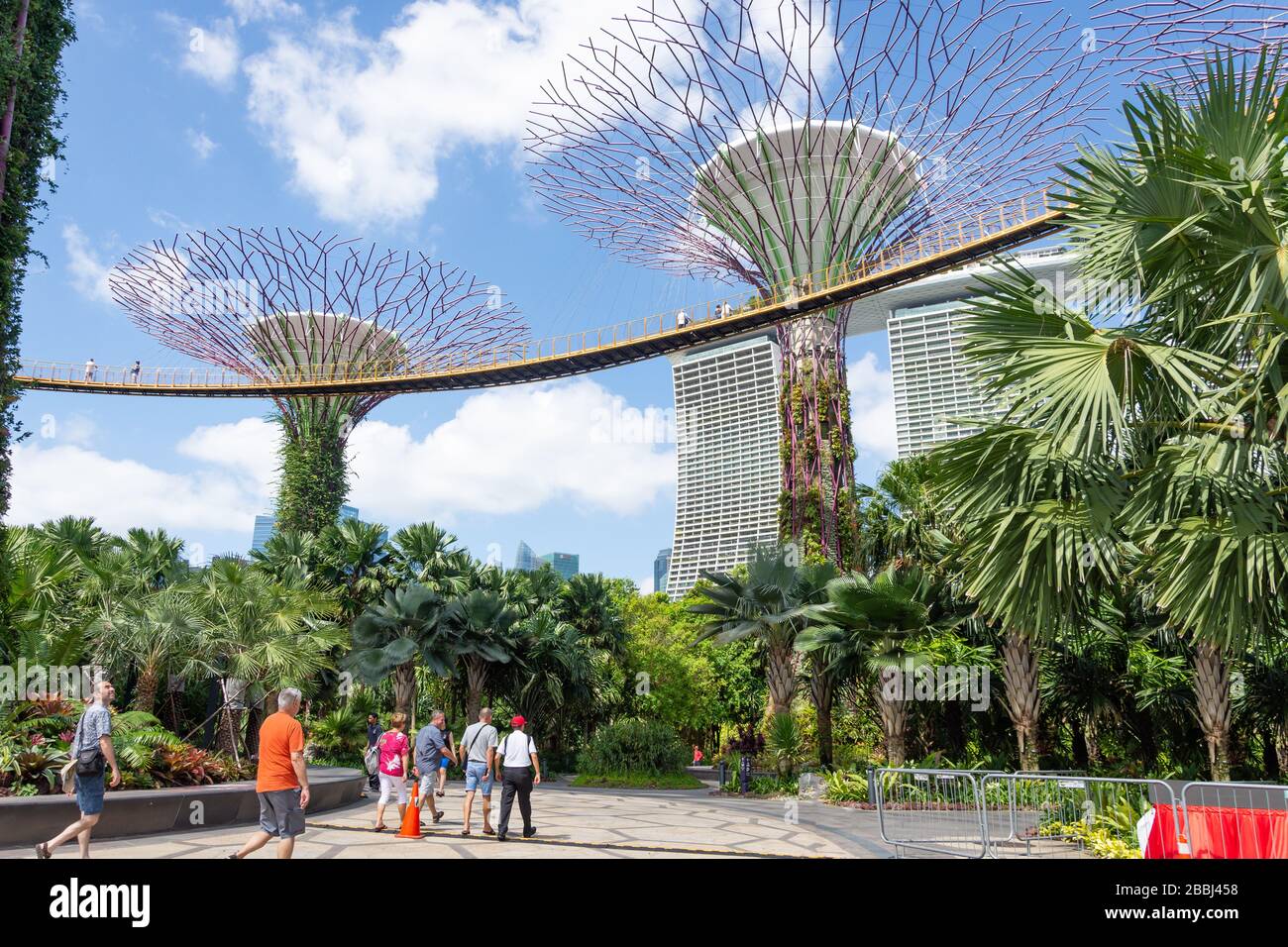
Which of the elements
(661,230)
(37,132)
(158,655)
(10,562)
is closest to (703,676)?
(661,230)

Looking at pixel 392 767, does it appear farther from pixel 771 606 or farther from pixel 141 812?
pixel 771 606

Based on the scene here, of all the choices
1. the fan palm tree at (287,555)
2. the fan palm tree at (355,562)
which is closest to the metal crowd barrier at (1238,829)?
the fan palm tree at (287,555)

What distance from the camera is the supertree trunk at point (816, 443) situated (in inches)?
1085

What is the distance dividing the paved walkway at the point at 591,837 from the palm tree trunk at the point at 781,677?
3731mm

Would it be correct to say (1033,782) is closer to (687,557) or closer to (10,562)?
(10,562)

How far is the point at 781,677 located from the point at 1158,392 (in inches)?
529

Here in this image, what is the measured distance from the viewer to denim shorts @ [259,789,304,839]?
739cm

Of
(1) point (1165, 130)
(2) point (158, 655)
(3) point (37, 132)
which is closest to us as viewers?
(1) point (1165, 130)

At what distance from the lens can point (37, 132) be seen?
1357cm

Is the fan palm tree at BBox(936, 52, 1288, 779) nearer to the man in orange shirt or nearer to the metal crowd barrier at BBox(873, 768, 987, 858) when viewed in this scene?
the metal crowd barrier at BBox(873, 768, 987, 858)

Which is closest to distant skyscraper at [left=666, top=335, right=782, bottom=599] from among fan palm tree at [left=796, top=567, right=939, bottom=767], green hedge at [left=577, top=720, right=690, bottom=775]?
green hedge at [left=577, top=720, right=690, bottom=775]

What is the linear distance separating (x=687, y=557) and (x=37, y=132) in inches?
3771

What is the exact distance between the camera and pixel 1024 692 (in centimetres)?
1670
